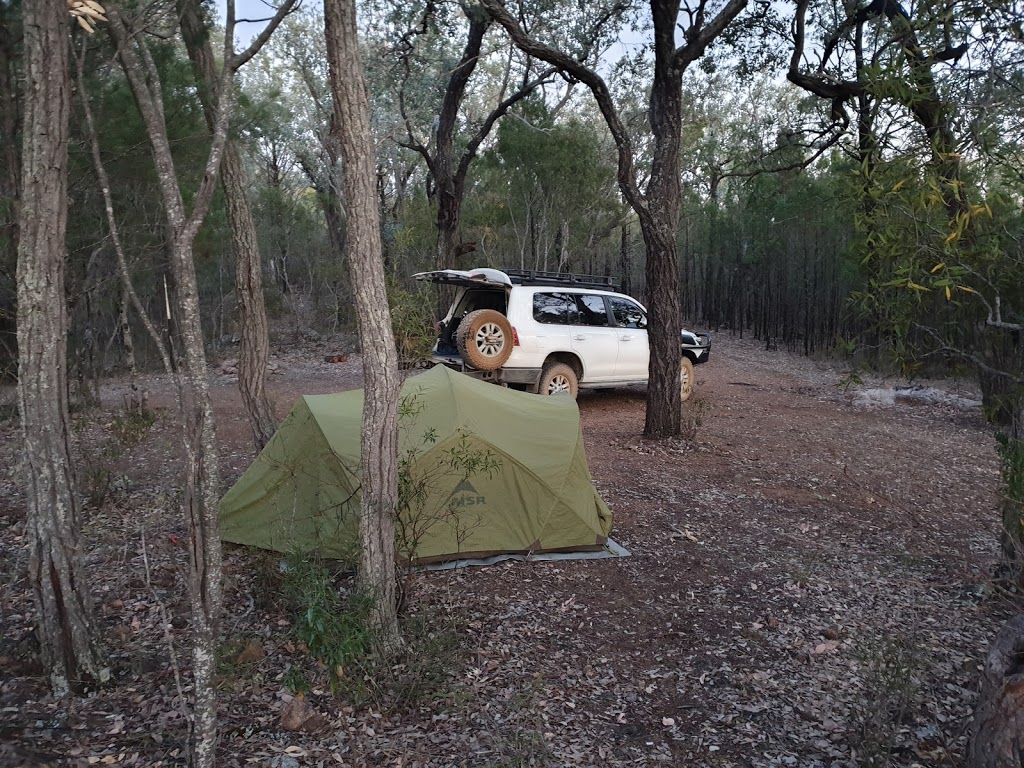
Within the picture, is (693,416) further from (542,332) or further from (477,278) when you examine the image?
(477,278)

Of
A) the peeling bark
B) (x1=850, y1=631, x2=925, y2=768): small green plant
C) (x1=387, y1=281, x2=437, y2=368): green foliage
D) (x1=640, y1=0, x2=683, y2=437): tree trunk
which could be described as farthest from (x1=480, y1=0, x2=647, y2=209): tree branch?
(x1=850, y1=631, x2=925, y2=768): small green plant

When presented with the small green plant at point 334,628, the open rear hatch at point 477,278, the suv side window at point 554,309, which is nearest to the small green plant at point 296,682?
the small green plant at point 334,628

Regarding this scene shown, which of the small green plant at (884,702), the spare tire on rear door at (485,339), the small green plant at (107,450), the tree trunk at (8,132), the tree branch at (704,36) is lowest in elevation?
the small green plant at (884,702)

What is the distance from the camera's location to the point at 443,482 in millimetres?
5121

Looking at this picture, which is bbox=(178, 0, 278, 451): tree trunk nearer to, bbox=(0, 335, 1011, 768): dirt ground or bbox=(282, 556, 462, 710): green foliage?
bbox=(0, 335, 1011, 768): dirt ground

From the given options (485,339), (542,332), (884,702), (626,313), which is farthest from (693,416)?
(884,702)

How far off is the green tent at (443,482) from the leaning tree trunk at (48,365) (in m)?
1.50

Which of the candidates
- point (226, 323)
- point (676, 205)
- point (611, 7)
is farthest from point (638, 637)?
point (226, 323)

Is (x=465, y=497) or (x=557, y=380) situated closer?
(x=465, y=497)

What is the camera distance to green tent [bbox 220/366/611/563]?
5.03m

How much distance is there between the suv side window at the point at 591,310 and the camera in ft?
34.6

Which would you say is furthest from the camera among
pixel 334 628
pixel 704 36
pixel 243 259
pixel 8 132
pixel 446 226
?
pixel 446 226

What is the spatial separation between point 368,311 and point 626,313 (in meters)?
7.95

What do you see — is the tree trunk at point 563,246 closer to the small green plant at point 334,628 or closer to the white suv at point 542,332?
the white suv at point 542,332
